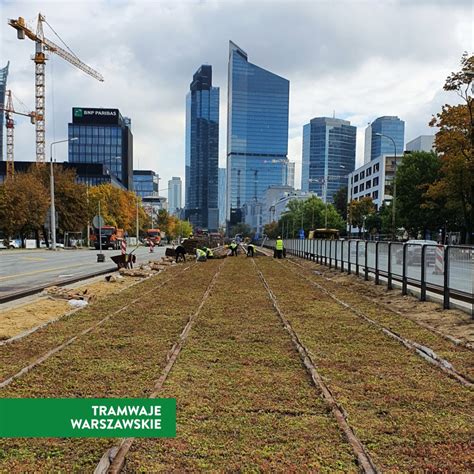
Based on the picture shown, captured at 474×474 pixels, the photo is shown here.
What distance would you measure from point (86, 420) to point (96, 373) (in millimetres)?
1706

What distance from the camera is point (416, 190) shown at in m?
51.5

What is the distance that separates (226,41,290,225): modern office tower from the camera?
186375mm

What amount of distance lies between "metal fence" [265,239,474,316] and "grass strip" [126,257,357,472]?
4.96 meters

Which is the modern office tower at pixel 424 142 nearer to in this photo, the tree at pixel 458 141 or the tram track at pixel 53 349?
the tree at pixel 458 141

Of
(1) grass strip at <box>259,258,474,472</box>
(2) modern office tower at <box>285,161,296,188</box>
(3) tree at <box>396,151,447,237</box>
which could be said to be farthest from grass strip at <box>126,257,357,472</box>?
(2) modern office tower at <box>285,161,296,188</box>

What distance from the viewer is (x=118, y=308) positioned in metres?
11.0

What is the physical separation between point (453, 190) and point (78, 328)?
32705mm

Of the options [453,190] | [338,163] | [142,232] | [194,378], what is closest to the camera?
[194,378]

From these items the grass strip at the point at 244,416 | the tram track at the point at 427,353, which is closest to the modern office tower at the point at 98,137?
the tram track at the point at 427,353

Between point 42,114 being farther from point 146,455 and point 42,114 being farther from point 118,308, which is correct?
point 146,455

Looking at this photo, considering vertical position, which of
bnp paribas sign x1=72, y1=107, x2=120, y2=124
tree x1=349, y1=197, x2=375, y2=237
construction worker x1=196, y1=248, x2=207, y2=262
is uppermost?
bnp paribas sign x1=72, y1=107, x2=120, y2=124

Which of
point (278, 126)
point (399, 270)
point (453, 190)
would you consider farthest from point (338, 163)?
point (399, 270)

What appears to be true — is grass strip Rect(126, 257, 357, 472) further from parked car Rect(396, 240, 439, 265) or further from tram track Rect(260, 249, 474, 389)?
parked car Rect(396, 240, 439, 265)

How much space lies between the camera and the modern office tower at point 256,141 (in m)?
186
